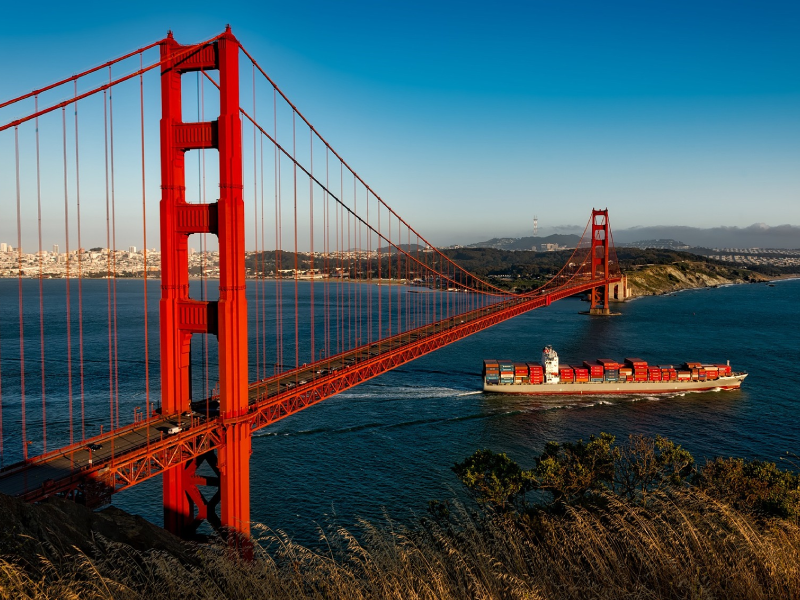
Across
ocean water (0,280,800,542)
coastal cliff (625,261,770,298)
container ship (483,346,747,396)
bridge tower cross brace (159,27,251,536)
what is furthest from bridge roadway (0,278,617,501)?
coastal cliff (625,261,770,298)

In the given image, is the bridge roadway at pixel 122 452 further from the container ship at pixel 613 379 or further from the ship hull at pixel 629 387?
the ship hull at pixel 629 387

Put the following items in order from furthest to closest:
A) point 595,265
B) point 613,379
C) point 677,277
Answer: point 677,277, point 595,265, point 613,379

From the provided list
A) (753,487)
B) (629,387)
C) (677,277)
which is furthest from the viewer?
(677,277)

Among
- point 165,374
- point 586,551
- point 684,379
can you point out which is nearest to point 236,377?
point 165,374

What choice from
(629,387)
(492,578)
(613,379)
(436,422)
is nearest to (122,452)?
(492,578)

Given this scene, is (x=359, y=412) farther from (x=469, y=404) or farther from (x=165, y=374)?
(x=165, y=374)

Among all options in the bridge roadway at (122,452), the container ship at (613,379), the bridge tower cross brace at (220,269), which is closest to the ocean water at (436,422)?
the container ship at (613,379)

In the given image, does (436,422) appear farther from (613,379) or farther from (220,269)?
(220,269)
